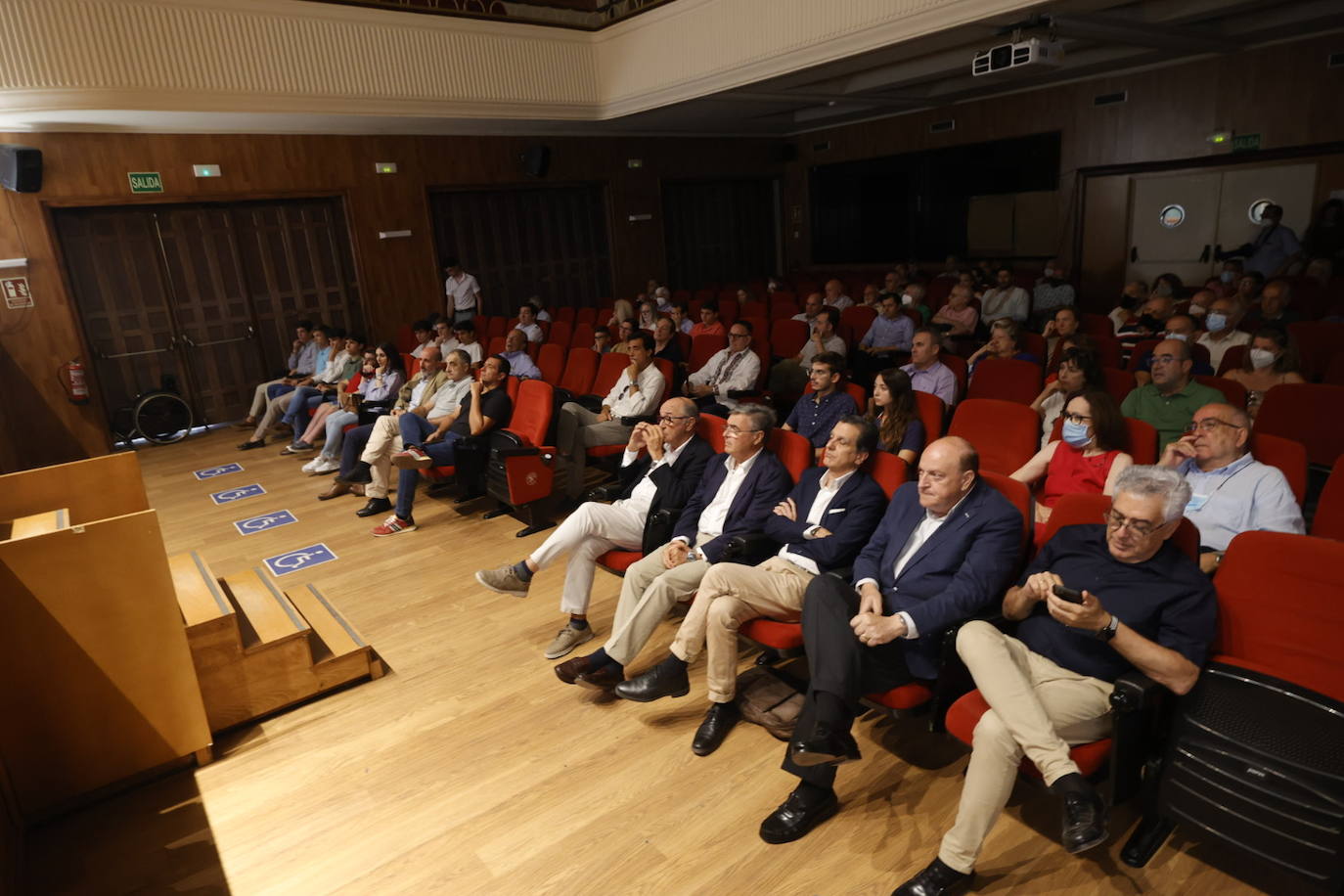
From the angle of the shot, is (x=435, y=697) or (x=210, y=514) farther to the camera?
(x=210, y=514)

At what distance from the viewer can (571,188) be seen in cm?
1073

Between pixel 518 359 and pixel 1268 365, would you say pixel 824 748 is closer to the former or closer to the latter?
pixel 1268 365

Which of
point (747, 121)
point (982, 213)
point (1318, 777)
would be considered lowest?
point (1318, 777)

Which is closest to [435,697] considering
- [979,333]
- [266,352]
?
[979,333]

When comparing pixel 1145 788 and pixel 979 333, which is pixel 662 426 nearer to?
→ pixel 1145 788

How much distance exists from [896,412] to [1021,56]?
12.6 feet

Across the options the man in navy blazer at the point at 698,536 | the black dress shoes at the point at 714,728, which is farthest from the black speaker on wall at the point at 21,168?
the black dress shoes at the point at 714,728

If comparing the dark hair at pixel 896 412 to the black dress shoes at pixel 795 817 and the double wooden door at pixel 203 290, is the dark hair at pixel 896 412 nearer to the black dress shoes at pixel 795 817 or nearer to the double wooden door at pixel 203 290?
the black dress shoes at pixel 795 817

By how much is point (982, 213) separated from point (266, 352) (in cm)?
906

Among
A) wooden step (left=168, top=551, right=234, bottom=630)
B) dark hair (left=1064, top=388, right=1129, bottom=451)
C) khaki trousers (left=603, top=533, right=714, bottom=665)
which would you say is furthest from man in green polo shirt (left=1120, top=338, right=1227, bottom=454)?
wooden step (left=168, top=551, right=234, bottom=630)

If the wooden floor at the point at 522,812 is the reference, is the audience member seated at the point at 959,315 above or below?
above

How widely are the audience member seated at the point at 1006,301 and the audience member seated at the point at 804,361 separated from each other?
249cm

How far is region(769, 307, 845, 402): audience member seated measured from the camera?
5770 mm

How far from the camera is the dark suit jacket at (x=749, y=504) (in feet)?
10.2
